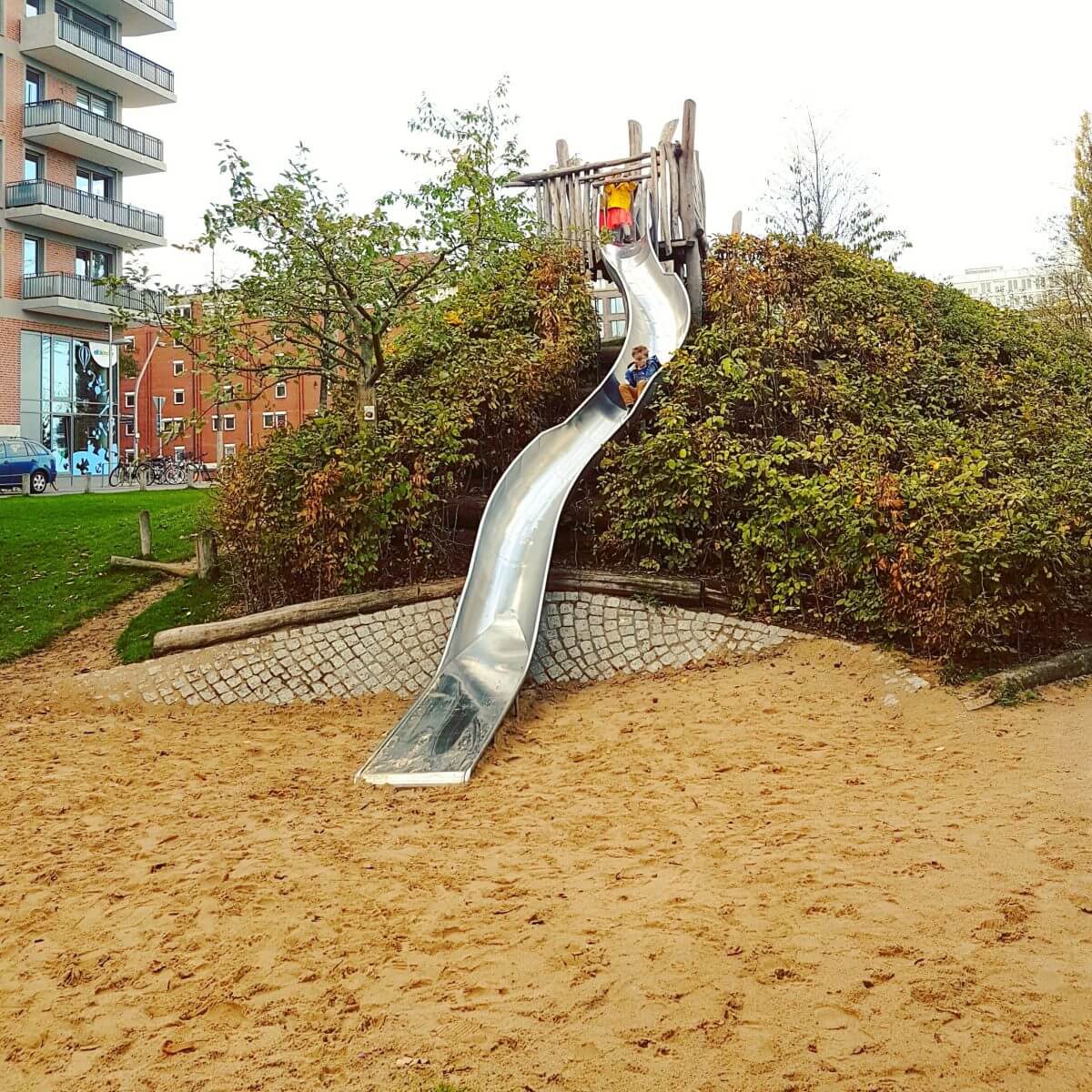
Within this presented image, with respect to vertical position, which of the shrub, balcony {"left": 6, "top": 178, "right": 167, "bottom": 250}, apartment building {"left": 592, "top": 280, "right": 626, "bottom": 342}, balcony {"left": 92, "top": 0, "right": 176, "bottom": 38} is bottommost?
the shrub

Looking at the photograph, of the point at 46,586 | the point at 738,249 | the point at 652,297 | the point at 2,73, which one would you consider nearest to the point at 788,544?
the point at 738,249

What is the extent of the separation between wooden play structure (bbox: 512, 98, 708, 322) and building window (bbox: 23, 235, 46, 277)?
1001 inches

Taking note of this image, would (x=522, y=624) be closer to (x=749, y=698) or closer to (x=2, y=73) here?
(x=749, y=698)

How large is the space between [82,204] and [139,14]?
762 cm

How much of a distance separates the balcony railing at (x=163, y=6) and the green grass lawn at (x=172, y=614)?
109 feet

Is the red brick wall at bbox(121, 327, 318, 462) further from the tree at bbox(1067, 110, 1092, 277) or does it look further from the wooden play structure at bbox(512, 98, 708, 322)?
the wooden play structure at bbox(512, 98, 708, 322)

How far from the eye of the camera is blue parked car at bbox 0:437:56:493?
2306cm

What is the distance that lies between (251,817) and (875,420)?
680cm

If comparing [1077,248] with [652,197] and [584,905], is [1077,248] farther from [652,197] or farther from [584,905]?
[584,905]

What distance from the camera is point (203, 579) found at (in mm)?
10641

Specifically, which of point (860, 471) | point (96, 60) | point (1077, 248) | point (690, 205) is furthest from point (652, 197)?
point (96, 60)

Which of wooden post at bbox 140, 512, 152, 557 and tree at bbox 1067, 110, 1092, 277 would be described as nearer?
wooden post at bbox 140, 512, 152, 557

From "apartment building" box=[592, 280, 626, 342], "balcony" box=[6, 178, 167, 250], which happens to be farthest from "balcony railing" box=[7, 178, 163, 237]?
→ "apartment building" box=[592, 280, 626, 342]

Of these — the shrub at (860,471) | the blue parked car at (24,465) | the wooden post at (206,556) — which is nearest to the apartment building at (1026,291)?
the shrub at (860,471)
